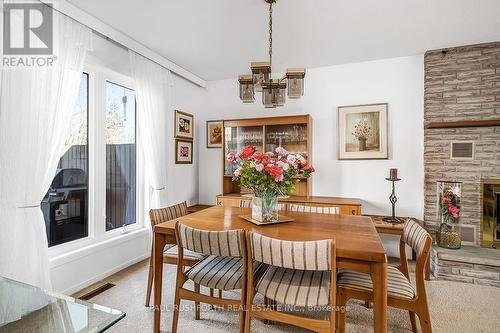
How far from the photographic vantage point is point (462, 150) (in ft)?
10.1

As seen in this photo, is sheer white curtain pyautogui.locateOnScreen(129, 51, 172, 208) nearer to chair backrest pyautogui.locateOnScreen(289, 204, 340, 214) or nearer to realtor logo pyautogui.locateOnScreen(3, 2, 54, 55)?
realtor logo pyautogui.locateOnScreen(3, 2, 54, 55)

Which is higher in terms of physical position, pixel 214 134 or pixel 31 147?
pixel 214 134

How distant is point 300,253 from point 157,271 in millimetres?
1103

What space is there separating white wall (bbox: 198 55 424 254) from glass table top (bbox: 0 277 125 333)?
3117 millimetres

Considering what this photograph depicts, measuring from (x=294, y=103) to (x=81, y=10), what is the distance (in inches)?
106

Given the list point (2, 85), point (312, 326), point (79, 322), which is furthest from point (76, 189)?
point (312, 326)

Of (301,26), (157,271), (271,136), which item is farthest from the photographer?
(271,136)

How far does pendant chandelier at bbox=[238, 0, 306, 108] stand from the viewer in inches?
80.4

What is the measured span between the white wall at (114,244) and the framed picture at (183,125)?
0.08 metres

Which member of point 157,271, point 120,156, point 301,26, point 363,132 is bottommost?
point 157,271

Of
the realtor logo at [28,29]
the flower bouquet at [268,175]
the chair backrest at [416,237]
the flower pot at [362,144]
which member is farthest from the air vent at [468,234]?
the realtor logo at [28,29]

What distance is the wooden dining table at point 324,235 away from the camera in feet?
4.64

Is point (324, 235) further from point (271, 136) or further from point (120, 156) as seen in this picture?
point (120, 156)

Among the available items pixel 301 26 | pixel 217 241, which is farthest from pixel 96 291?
pixel 301 26
